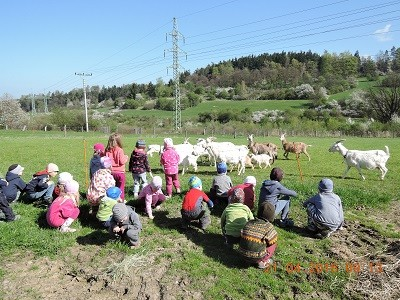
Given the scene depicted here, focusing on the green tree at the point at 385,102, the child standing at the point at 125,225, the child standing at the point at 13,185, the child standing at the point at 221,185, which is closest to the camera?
the child standing at the point at 125,225

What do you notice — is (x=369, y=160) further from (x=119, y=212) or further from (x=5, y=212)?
(x=5, y=212)

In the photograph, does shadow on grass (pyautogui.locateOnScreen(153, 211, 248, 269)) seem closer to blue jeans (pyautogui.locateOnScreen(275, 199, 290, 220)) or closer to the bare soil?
the bare soil

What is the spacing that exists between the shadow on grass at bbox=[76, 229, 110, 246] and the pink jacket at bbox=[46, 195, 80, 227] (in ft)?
2.07

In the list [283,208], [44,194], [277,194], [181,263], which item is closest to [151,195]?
[181,263]

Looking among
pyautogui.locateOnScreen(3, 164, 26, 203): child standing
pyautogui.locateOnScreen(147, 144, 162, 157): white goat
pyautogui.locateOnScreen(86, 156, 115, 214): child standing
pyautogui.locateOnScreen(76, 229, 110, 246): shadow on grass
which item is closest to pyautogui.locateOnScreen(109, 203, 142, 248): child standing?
pyautogui.locateOnScreen(76, 229, 110, 246): shadow on grass

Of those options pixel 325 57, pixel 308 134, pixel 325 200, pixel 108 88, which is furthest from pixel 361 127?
pixel 108 88

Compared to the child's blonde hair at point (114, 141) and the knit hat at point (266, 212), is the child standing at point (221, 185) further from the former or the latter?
the child's blonde hair at point (114, 141)

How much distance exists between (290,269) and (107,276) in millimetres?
3473

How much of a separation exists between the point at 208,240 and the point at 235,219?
1010 mm

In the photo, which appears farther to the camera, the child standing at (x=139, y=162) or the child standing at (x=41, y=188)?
the child standing at (x=139, y=162)

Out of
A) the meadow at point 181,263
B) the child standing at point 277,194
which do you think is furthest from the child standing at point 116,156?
the child standing at point 277,194

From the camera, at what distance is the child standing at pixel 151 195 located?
876 centimetres
